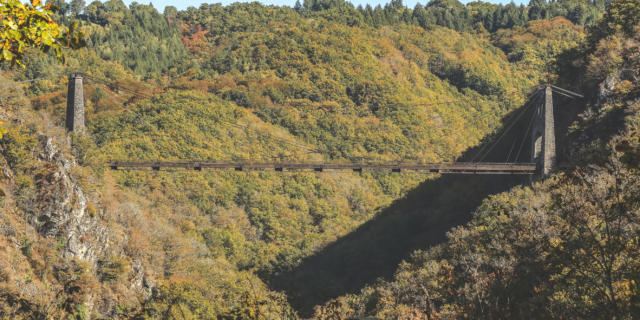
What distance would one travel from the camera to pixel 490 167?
125ft

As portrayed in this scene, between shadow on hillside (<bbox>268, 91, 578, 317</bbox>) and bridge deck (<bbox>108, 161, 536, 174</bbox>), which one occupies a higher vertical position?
bridge deck (<bbox>108, 161, 536, 174</bbox>)

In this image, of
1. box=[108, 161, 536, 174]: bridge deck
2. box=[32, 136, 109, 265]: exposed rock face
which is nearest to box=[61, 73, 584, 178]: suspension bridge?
box=[108, 161, 536, 174]: bridge deck

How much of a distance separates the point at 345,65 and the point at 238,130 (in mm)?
37067

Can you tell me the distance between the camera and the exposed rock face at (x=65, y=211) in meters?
31.3

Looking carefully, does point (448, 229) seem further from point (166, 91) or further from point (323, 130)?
point (166, 91)

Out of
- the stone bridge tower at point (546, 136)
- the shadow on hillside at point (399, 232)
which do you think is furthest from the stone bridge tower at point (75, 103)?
the stone bridge tower at point (546, 136)

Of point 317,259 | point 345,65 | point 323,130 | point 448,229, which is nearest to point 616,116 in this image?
point 448,229

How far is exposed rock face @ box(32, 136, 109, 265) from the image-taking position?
3128 centimetres

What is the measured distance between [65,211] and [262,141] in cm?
5778

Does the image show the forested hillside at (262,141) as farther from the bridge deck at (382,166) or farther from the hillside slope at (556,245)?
the bridge deck at (382,166)

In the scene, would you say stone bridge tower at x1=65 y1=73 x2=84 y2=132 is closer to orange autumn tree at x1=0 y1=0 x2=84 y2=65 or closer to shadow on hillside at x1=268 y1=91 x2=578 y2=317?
shadow on hillside at x1=268 y1=91 x2=578 y2=317

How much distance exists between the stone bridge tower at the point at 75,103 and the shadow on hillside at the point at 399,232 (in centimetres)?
2040

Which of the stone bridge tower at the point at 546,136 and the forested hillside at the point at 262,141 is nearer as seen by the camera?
the forested hillside at the point at 262,141

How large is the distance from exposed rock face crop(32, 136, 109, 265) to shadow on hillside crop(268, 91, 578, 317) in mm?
16854
